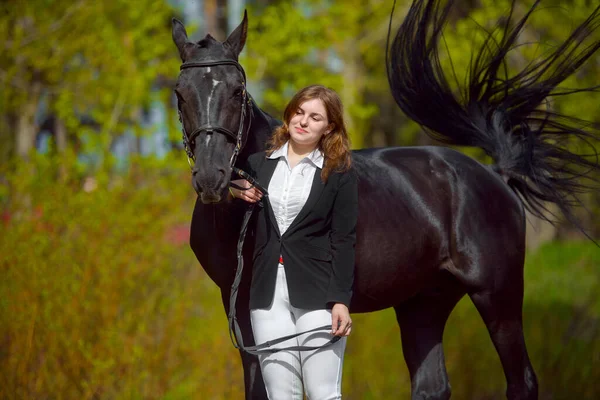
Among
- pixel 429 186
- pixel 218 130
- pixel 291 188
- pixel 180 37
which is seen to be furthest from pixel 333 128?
pixel 429 186

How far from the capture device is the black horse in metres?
2.99

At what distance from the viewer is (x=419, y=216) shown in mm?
3912

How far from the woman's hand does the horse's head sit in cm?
66

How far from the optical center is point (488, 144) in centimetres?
462

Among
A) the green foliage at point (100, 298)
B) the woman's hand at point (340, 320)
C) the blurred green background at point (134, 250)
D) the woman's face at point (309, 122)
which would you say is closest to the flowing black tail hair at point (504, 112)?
the blurred green background at point (134, 250)

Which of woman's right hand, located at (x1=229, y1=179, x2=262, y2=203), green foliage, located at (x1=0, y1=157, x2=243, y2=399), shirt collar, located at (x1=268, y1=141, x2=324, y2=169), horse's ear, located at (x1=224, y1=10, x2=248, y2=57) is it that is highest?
horse's ear, located at (x1=224, y1=10, x2=248, y2=57)

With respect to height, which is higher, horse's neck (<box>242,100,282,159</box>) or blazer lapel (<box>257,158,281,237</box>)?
horse's neck (<box>242,100,282,159</box>)

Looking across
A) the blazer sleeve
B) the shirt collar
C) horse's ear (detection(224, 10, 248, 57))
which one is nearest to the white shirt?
the shirt collar

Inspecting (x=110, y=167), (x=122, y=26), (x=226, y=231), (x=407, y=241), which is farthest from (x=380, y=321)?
(x=122, y=26)

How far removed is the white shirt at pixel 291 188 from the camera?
3.04 metres

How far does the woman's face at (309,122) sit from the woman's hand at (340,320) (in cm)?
72

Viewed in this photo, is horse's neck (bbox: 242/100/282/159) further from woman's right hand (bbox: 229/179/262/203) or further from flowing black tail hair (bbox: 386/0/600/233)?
flowing black tail hair (bbox: 386/0/600/233)

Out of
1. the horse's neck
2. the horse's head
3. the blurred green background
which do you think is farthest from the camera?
the blurred green background

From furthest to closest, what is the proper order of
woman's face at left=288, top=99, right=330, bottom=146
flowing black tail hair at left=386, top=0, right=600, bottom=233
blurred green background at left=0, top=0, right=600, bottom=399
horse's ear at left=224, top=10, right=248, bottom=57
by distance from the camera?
blurred green background at left=0, top=0, right=600, bottom=399, flowing black tail hair at left=386, top=0, right=600, bottom=233, horse's ear at left=224, top=10, right=248, bottom=57, woman's face at left=288, top=99, right=330, bottom=146
